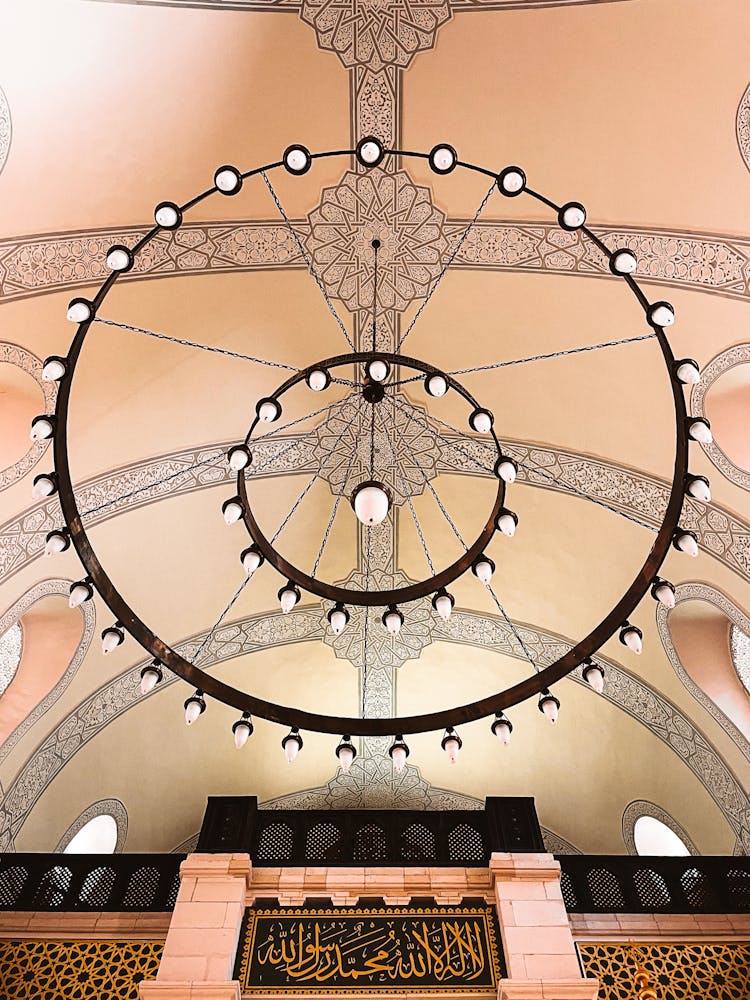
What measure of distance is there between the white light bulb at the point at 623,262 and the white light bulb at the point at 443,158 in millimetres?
626

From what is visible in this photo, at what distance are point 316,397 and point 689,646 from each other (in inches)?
113

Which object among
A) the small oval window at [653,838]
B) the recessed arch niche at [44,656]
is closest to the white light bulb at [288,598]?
the recessed arch niche at [44,656]

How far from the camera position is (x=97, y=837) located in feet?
19.7

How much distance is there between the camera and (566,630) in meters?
5.89

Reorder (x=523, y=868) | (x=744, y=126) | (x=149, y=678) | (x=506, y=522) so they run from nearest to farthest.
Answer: (x=506, y=522) < (x=149, y=678) < (x=744, y=126) < (x=523, y=868)

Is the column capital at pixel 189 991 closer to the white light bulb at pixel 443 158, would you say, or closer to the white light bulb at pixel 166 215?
the white light bulb at pixel 166 215

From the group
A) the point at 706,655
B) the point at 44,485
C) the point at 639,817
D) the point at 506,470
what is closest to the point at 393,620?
the point at 506,470

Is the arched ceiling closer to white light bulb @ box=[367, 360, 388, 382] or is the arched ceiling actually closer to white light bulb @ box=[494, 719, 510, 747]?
white light bulb @ box=[367, 360, 388, 382]

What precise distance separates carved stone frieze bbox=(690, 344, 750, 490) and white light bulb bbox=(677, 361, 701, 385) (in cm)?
162

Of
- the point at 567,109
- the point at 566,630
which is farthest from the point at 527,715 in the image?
the point at 567,109

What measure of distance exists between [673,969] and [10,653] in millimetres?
4212

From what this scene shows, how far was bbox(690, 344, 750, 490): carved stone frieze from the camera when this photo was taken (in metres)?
4.26

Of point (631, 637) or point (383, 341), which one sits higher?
point (383, 341)

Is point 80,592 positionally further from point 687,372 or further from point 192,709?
point 687,372
